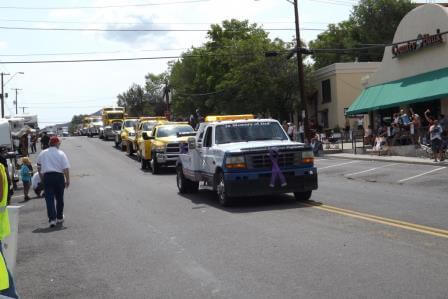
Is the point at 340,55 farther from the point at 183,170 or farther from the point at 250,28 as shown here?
the point at 183,170

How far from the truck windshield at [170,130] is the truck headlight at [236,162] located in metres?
13.3

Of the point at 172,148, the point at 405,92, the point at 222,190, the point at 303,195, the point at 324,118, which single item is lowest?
the point at 303,195

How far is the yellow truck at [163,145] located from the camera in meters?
24.5

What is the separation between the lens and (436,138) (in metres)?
22.2

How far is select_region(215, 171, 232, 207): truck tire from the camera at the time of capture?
1293 centimetres

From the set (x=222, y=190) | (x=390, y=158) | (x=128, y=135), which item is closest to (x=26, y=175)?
(x=222, y=190)

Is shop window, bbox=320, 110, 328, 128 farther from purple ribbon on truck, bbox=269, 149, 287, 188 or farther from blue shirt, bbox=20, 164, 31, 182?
purple ribbon on truck, bbox=269, 149, 287, 188

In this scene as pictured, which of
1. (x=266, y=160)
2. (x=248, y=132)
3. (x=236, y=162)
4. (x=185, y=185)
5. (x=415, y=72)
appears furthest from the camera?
(x=415, y=72)

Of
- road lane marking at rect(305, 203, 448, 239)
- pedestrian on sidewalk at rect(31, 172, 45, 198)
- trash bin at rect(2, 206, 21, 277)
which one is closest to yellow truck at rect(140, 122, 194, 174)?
pedestrian on sidewalk at rect(31, 172, 45, 198)

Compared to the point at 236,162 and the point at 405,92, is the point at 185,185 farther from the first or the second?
the point at 405,92

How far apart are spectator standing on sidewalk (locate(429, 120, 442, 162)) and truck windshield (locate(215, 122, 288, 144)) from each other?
32.2ft

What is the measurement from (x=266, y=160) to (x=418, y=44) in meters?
20.5

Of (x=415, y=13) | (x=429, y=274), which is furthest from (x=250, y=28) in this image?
(x=429, y=274)

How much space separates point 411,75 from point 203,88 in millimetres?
42961
